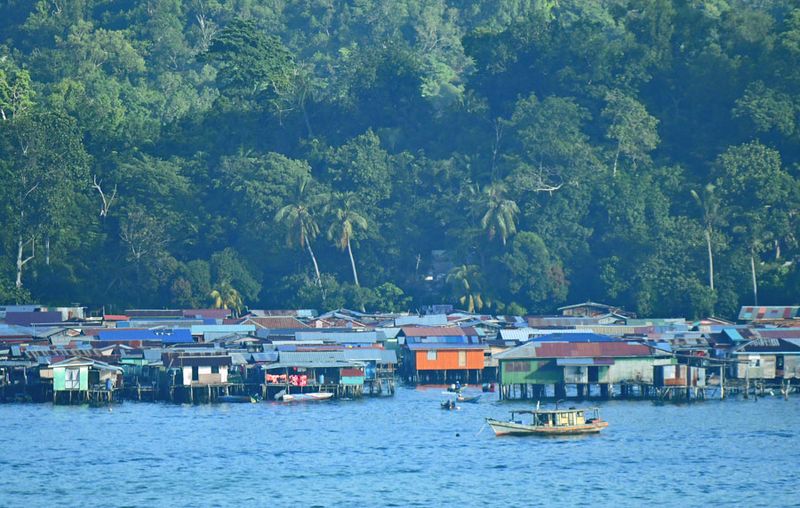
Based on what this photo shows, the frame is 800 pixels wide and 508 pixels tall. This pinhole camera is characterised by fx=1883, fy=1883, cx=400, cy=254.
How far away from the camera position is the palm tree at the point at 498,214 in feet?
440

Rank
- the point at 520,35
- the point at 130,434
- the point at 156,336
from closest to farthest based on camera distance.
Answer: the point at 130,434 → the point at 156,336 → the point at 520,35

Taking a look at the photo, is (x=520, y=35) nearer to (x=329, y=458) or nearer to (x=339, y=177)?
(x=339, y=177)

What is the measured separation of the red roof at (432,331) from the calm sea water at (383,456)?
1101 centimetres

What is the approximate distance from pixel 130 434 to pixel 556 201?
2254 inches

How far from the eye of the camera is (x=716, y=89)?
144 meters

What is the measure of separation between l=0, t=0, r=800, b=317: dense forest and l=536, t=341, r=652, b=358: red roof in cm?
2899

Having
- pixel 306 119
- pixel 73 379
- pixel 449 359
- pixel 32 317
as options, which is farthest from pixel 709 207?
pixel 73 379

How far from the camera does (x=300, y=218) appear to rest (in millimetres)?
135750

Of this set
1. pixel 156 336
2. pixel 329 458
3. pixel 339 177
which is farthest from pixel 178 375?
pixel 339 177

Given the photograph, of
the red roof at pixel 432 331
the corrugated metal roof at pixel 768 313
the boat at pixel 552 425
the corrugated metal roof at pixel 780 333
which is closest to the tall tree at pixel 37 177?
the red roof at pixel 432 331

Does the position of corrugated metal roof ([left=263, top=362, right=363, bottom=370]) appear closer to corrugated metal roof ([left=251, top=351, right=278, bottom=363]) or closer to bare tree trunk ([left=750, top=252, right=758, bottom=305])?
corrugated metal roof ([left=251, top=351, right=278, bottom=363])

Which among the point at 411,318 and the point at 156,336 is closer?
the point at 156,336

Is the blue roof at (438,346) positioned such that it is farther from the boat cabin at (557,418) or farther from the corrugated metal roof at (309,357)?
the boat cabin at (557,418)

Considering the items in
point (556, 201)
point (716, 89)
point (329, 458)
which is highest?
point (716, 89)
